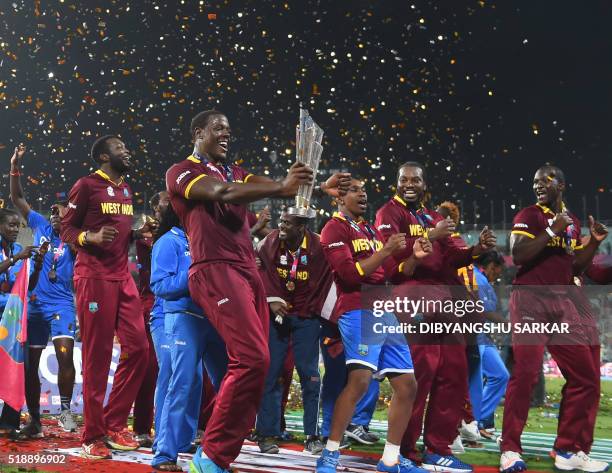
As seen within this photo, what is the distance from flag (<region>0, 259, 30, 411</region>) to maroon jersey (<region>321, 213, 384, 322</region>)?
2.97m

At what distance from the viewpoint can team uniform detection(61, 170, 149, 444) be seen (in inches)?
230

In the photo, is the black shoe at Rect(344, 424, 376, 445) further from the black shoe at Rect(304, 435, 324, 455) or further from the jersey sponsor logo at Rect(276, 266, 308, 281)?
the jersey sponsor logo at Rect(276, 266, 308, 281)

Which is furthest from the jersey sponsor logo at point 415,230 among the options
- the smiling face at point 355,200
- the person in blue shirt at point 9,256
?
the person in blue shirt at point 9,256

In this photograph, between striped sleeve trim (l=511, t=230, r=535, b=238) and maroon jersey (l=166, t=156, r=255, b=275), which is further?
striped sleeve trim (l=511, t=230, r=535, b=238)

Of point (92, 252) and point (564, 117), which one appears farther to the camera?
point (564, 117)

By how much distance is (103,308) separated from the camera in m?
5.89

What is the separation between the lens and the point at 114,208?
6191mm

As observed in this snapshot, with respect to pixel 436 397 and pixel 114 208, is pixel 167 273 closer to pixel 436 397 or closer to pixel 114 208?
pixel 114 208

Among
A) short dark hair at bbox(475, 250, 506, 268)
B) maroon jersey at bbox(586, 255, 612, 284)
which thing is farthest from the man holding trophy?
short dark hair at bbox(475, 250, 506, 268)

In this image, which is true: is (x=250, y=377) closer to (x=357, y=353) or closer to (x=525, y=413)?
(x=357, y=353)

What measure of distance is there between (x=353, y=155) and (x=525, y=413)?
988 inches

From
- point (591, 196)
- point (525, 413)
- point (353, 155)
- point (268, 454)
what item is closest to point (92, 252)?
point (268, 454)

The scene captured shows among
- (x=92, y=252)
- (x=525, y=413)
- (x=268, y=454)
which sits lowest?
(x=268, y=454)

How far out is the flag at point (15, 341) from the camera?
6.47m
